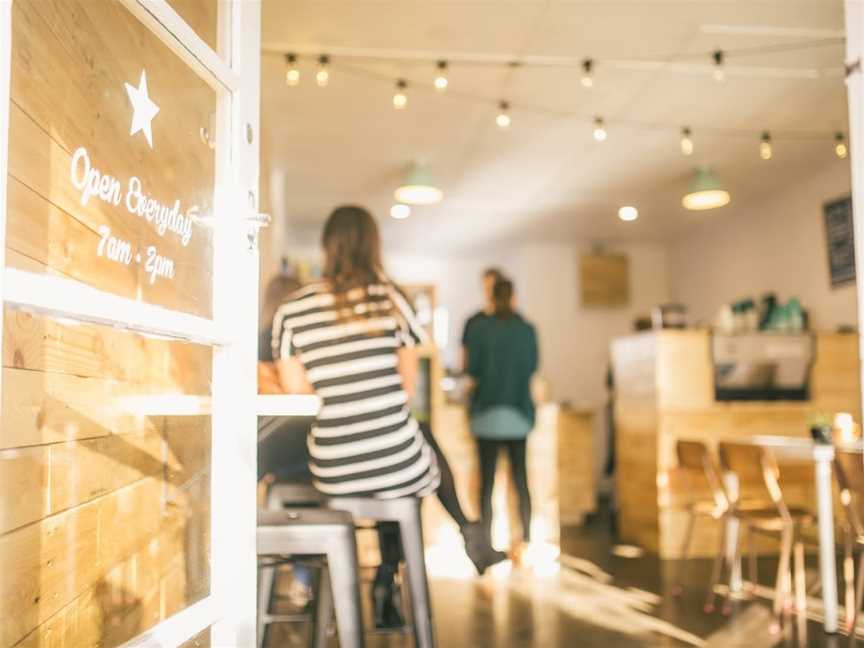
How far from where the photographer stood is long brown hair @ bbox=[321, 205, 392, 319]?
2.45 m

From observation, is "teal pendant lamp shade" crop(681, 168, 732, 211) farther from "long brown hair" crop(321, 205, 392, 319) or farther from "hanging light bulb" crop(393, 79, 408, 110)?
"long brown hair" crop(321, 205, 392, 319)

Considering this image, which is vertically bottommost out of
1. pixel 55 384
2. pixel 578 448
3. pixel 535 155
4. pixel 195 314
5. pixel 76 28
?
pixel 578 448

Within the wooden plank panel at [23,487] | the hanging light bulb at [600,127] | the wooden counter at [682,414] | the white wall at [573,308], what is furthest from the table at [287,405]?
the white wall at [573,308]

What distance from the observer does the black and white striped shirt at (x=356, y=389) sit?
7.63 ft

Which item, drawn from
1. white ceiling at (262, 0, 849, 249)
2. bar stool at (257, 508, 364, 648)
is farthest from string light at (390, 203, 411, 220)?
bar stool at (257, 508, 364, 648)

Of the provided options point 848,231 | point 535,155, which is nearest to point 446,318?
point 535,155

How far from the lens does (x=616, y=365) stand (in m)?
5.91

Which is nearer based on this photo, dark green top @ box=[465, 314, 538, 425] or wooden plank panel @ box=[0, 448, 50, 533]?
wooden plank panel @ box=[0, 448, 50, 533]

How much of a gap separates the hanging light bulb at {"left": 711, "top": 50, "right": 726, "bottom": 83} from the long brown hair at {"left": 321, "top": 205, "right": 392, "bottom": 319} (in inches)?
90.2

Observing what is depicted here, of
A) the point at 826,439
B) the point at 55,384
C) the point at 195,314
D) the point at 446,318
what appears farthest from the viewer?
the point at 446,318

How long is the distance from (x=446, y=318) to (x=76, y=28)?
28.2ft

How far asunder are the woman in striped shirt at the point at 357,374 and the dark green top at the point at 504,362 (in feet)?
7.39

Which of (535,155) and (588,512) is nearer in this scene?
(535,155)

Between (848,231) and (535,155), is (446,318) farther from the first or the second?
(848,231)
